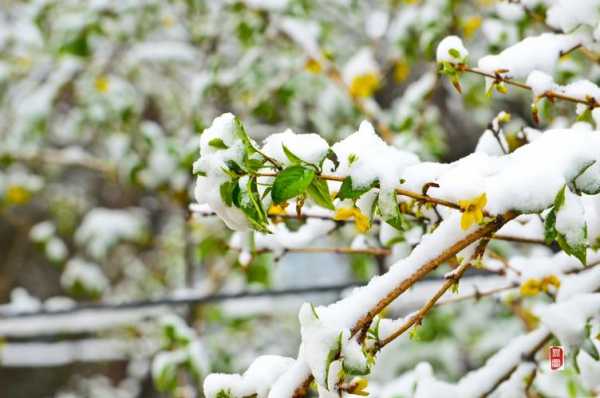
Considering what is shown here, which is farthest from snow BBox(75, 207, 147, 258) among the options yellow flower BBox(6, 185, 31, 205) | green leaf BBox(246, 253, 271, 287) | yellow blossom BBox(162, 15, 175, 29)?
green leaf BBox(246, 253, 271, 287)

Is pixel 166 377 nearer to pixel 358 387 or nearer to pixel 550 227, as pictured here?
pixel 358 387

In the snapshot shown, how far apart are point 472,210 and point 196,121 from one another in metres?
1.44

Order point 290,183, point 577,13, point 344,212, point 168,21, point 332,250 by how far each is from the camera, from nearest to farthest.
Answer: point 290,183 → point 344,212 → point 577,13 → point 332,250 → point 168,21

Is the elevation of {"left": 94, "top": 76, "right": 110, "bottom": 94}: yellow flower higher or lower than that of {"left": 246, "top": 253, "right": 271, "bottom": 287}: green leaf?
higher

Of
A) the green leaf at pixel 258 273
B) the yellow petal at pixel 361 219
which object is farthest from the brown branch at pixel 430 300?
the green leaf at pixel 258 273

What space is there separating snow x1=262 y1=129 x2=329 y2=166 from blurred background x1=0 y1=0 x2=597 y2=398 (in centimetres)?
41

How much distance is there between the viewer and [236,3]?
1.92 metres

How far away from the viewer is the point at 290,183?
0.53 meters

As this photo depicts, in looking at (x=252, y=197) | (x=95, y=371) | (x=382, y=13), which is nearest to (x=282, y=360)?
(x=252, y=197)

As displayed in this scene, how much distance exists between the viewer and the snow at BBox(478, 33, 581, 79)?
796mm

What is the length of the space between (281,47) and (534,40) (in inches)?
63.7

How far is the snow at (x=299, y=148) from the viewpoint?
0.55 metres

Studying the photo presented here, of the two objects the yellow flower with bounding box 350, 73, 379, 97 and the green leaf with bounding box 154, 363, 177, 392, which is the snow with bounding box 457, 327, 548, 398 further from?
the yellow flower with bounding box 350, 73, 379, 97

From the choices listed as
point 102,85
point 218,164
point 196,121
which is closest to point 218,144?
point 218,164
